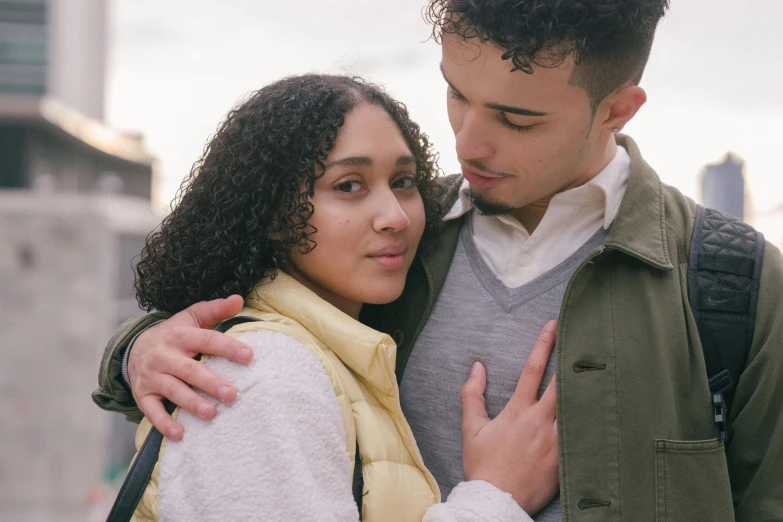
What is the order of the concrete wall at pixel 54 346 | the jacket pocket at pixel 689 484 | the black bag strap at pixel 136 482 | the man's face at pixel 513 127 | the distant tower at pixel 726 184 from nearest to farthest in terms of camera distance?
the black bag strap at pixel 136 482 → the jacket pocket at pixel 689 484 → the man's face at pixel 513 127 → the distant tower at pixel 726 184 → the concrete wall at pixel 54 346

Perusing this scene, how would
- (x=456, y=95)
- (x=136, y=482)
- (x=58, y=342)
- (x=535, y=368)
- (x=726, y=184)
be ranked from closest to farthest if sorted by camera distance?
(x=136, y=482)
(x=535, y=368)
(x=456, y=95)
(x=726, y=184)
(x=58, y=342)

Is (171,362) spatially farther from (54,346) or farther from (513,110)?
(54,346)

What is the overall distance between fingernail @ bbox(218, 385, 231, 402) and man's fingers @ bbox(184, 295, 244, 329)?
10.2 inches

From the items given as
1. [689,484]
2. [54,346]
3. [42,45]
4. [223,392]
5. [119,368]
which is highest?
[42,45]

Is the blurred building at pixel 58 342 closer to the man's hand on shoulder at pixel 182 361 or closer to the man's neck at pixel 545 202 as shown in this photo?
the man's hand on shoulder at pixel 182 361

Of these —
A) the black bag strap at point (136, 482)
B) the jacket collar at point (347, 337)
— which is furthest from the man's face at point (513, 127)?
the black bag strap at point (136, 482)

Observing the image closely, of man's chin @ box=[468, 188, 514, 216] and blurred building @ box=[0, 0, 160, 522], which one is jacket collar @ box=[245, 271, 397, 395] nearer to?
man's chin @ box=[468, 188, 514, 216]

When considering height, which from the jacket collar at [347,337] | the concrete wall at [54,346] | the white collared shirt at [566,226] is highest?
the white collared shirt at [566,226]

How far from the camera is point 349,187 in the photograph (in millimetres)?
1685

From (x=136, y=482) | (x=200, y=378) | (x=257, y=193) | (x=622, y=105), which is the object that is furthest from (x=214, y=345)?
(x=622, y=105)

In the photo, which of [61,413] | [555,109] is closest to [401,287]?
[555,109]

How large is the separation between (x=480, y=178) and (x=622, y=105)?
374 millimetres

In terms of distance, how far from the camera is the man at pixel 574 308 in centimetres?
152

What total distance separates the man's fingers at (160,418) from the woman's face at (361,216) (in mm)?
439
